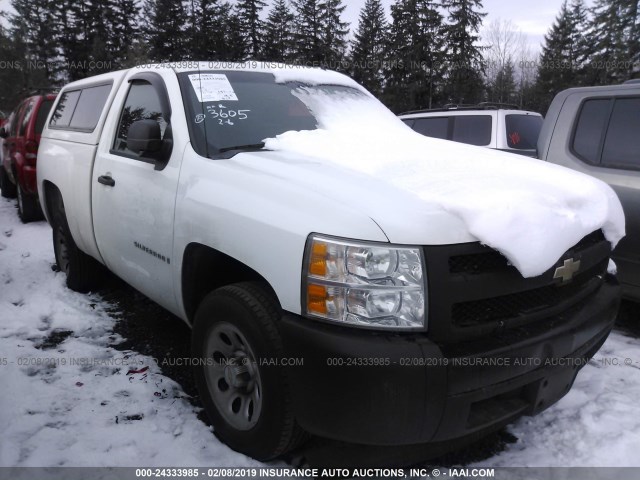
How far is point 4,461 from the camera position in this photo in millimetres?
2271

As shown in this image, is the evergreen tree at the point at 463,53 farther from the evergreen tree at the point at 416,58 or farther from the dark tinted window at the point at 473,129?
the dark tinted window at the point at 473,129

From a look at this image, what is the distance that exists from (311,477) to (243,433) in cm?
38

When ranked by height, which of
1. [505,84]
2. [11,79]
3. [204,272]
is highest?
[505,84]

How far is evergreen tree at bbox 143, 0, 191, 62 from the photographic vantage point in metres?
39.4

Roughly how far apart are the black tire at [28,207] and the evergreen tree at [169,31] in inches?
1362

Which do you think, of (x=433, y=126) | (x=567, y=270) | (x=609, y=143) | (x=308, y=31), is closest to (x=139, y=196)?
(x=567, y=270)

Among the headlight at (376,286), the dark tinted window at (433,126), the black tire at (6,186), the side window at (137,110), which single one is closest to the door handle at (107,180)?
the side window at (137,110)

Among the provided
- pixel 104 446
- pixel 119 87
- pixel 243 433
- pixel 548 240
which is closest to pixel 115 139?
pixel 119 87

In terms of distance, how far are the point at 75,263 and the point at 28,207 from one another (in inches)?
160

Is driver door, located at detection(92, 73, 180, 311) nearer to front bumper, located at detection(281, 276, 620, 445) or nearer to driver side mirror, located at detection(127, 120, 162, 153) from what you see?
driver side mirror, located at detection(127, 120, 162, 153)

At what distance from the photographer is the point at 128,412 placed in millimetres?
2693

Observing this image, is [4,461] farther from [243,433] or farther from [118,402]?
[243,433]

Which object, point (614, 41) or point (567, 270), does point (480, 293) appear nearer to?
point (567, 270)

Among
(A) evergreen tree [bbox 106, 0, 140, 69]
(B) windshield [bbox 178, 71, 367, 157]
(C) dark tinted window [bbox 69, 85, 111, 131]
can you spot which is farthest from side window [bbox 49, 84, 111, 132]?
(A) evergreen tree [bbox 106, 0, 140, 69]
